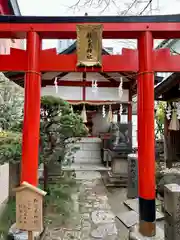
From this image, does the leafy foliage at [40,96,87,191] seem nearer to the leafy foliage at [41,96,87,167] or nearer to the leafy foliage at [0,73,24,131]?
the leafy foliage at [41,96,87,167]

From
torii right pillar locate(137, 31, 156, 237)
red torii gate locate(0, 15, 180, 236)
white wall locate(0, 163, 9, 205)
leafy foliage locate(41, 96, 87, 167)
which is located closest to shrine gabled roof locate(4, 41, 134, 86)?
leafy foliage locate(41, 96, 87, 167)

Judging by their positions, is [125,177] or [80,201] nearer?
[80,201]

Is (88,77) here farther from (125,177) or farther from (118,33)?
(118,33)

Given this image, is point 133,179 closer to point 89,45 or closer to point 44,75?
point 89,45

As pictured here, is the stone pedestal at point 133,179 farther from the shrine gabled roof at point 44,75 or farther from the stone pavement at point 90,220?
the shrine gabled roof at point 44,75

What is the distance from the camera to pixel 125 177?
9039 millimetres

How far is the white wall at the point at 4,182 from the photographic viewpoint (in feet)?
18.4

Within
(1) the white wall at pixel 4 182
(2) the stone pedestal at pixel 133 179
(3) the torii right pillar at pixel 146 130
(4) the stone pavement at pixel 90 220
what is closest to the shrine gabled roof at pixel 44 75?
(2) the stone pedestal at pixel 133 179

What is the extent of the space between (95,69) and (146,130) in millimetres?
1494

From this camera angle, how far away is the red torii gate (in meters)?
4.02

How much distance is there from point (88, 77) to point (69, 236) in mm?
8941

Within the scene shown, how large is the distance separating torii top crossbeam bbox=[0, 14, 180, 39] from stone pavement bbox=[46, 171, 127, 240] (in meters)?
4.08

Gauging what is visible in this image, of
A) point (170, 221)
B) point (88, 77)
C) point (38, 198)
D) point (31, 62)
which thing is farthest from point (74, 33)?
point (88, 77)

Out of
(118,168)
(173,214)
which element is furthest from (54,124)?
(118,168)
